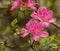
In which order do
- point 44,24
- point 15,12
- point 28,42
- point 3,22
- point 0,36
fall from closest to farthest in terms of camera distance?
point 44,24 → point 28,42 → point 0,36 → point 15,12 → point 3,22

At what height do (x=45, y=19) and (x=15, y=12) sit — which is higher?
(x=45, y=19)

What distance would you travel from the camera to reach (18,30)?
161 cm

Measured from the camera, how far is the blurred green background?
1.65m

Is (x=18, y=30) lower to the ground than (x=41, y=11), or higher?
lower

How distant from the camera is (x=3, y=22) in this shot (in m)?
2.94

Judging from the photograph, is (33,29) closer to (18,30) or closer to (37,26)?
(37,26)

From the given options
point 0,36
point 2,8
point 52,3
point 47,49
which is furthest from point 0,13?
point 47,49

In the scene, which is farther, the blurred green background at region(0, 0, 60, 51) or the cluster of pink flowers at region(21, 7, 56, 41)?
the blurred green background at region(0, 0, 60, 51)

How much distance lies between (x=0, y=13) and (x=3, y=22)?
4.5 inches

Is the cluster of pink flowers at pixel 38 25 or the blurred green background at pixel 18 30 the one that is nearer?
the cluster of pink flowers at pixel 38 25

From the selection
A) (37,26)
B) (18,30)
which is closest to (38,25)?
(37,26)

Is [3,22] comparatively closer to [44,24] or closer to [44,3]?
[44,3]

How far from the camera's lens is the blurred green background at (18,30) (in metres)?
1.65

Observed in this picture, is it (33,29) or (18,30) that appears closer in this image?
(33,29)
